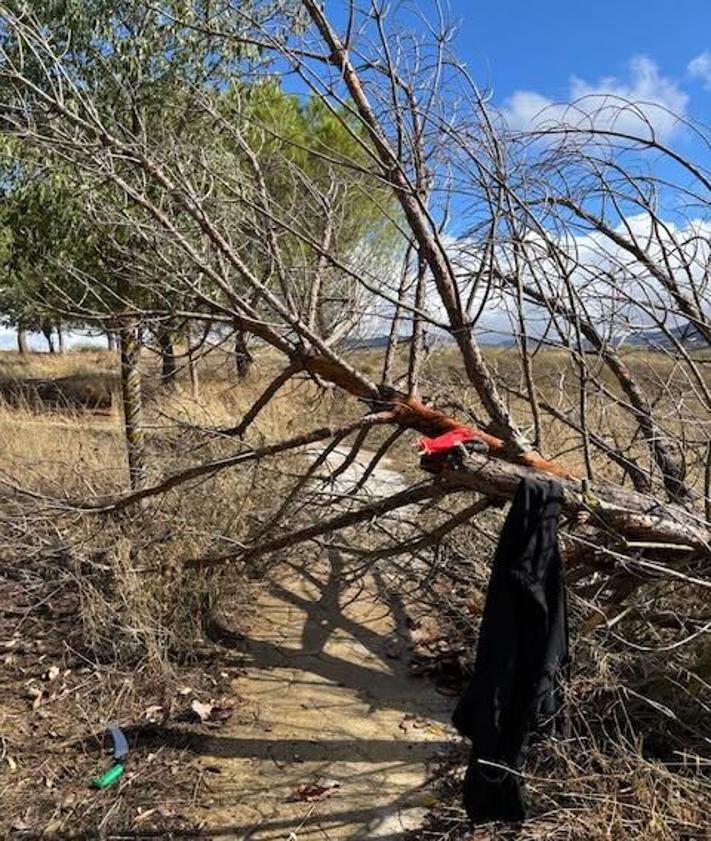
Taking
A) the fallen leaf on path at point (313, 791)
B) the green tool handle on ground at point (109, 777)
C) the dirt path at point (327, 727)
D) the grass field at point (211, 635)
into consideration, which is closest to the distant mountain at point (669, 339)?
the grass field at point (211, 635)

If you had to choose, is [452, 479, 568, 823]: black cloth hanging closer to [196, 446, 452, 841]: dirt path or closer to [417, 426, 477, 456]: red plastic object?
[417, 426, 477, 456]: red plastic object

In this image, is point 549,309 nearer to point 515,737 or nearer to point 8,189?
point 515,737

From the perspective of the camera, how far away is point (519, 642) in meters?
2.60

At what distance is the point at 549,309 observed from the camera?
121 inches

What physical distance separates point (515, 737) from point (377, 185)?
2501mm

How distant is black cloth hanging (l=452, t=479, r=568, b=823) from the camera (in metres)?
2.57

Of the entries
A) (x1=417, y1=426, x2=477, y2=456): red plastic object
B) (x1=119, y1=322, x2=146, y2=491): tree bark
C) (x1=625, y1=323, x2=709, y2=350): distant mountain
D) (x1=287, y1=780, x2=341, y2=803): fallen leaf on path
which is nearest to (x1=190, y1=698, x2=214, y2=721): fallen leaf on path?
(x1=287, y1=780, x2=341, y2=803): fallen leaf on path

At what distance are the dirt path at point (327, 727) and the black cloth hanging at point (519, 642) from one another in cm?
81

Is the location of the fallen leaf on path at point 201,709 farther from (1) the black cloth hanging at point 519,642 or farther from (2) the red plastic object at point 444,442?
(2) the red plastic object at point 444,442

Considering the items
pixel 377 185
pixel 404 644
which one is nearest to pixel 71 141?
pixel 377 185

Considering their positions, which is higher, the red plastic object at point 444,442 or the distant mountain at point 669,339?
the distant mountain at point 669,339

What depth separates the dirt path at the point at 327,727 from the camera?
3312mm

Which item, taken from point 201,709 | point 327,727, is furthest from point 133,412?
point 327,727

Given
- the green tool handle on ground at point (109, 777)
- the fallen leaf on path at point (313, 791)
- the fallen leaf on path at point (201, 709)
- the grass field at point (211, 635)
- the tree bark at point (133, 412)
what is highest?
the tree bark at point (133, 412)
